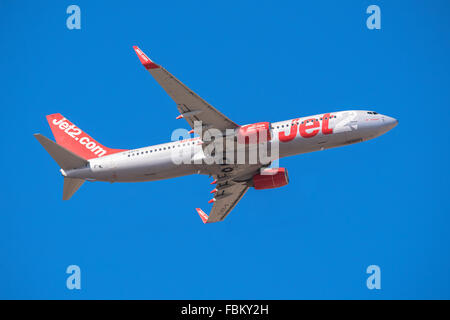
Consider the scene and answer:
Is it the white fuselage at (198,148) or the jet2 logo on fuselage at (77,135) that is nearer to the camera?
the white fuselage at (198,148)

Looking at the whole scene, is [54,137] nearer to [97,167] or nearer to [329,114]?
[97,167]

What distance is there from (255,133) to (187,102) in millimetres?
6828

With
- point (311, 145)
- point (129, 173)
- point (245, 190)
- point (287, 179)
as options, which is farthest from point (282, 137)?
point (129, 173)

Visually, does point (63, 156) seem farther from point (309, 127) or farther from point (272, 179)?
point (309, 127)

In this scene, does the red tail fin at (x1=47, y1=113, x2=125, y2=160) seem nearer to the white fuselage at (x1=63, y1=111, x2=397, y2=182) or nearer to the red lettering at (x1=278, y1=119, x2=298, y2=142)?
the white fuselage at (x1=63, y1=111, x2=397, y2=182)

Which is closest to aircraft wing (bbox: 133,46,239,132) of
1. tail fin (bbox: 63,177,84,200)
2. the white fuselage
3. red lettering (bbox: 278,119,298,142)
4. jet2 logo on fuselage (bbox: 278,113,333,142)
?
the white fuselage

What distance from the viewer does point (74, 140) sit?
193ft

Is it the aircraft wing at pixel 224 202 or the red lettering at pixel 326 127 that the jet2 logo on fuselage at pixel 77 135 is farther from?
the red lettering at pixel 326 127

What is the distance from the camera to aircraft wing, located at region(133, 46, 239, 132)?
46.5 metres

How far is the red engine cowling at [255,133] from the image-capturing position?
5178cm

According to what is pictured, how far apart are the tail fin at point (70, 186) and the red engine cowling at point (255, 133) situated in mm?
16580

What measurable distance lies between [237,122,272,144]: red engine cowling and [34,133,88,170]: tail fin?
605 inches

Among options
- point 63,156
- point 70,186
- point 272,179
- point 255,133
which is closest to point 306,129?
point 255,133

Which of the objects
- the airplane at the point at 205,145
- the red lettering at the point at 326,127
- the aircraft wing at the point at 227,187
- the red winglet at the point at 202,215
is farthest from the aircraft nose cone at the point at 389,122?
the red winglet at the point at 202,215
